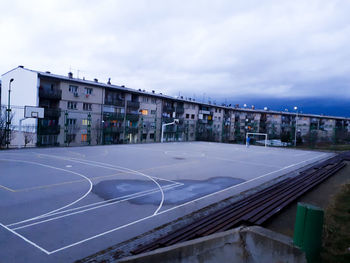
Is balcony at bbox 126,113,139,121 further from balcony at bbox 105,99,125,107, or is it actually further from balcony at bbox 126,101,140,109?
balcony at bbox 105,99,125,107

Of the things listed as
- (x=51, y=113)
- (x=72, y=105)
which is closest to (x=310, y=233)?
(x=51, y=113)

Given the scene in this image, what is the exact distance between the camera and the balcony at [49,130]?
97.9 feet

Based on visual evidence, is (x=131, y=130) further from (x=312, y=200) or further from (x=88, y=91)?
(x=312, y=200)

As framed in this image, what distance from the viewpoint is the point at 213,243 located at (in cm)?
434

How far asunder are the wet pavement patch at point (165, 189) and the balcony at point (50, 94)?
2416 centimetres

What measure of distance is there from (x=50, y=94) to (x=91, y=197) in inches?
1040

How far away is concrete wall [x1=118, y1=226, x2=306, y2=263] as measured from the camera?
12.3ft

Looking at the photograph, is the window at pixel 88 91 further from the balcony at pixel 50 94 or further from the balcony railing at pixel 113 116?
the balcony at pixel 50 94

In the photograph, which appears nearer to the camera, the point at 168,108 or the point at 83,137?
the point at 83,137

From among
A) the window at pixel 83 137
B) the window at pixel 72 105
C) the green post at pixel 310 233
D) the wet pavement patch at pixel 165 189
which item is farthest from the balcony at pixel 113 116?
the green post at pixel 310 233

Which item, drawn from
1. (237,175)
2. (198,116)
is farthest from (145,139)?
(237,175)

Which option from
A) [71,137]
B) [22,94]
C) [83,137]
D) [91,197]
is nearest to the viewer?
[91,197]

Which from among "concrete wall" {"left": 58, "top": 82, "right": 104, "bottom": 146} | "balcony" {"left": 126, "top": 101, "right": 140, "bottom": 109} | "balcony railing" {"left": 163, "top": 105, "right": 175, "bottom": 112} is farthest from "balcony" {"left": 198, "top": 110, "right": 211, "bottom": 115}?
"concrete wall" {"left": 58, "top": 82, "right": 104, "bottom": 146}

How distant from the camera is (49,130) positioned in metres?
30.6
